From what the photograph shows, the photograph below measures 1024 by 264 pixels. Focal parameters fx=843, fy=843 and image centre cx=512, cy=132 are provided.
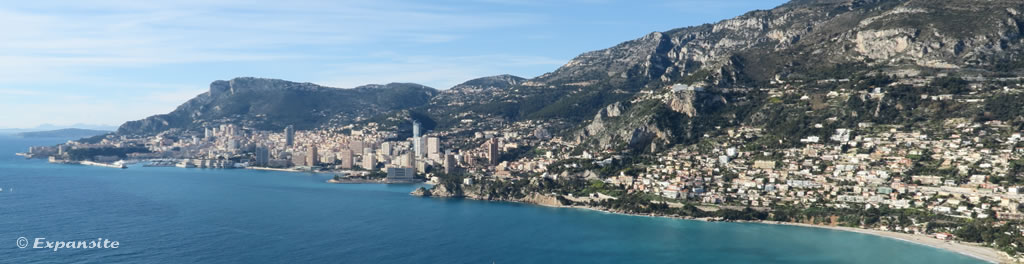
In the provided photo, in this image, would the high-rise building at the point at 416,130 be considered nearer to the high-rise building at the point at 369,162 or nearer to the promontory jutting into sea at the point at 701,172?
the promontory jutting into sea at the point at 701,172

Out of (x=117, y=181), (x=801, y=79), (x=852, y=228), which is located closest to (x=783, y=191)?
(x=852, y=228)

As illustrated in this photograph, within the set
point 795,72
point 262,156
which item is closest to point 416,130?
point 262,156

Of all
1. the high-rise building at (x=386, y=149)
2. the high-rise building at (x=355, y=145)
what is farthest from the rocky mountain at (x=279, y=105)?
the high-rise building at (x=386, y=149)

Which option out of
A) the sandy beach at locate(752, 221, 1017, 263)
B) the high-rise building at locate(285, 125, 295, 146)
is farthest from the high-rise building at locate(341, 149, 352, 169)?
the sandy beach at locate(752, 221, 1017, 263)

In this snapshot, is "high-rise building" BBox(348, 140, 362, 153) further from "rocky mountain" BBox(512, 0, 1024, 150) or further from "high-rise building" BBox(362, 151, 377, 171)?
"rocky mountain" BBox(512, 0, 1024, 150)

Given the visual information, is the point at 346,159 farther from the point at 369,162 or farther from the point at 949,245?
the point at 949,245

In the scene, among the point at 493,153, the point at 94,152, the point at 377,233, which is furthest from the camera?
the point at 94,152
